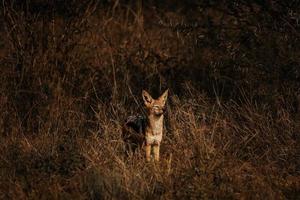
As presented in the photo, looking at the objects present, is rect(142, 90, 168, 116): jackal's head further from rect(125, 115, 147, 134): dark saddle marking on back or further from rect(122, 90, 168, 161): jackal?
rect(125, 115, 147, 134): dark saddle marking on back

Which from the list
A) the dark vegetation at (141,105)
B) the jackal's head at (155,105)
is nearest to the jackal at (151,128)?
the jackal's head at (155,105)

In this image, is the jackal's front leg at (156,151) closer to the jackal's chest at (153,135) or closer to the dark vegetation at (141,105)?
the jackal's chest at (153,135)

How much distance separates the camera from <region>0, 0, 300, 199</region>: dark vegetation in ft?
27.0

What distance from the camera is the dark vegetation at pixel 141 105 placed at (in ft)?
27.0

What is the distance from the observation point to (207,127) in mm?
9781

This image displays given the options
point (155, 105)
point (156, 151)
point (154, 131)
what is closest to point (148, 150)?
point (156, 151)

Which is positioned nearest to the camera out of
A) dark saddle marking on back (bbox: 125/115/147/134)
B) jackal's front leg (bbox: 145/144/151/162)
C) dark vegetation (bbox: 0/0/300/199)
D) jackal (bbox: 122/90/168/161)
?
dark vegetation (bbox: 0/0/300/199)

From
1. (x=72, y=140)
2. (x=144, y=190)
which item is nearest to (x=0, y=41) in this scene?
(x=72, y=140)

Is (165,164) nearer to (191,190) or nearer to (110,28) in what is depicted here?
(191,190)

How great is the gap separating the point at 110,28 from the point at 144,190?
25.1 feet

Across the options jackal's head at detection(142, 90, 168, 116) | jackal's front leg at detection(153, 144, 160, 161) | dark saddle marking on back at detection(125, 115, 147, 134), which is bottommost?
jackal's front leg at detection(153, 144, 160, 161)

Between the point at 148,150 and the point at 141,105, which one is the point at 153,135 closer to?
the point at 148,150

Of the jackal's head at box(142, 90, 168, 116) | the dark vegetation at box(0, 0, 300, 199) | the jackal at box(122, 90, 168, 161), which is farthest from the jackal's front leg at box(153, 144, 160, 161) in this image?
the jackal's head at box(142, 90, 168, 116)

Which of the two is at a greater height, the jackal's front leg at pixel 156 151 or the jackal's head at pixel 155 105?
the jackal's head at pixel 155 105
